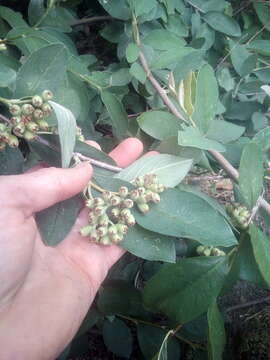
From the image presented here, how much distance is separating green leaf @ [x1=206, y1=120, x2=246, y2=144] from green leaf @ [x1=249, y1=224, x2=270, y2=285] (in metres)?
0.25

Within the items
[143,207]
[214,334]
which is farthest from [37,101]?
[214,334]

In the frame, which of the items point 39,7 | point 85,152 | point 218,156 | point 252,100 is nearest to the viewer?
point 85,152

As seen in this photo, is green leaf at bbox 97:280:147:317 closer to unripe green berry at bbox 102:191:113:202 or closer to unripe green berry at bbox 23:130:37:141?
unripe green berry at bbox 102:191:113:202

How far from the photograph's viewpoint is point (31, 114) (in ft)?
2.98

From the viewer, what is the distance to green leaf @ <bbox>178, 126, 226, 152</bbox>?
995 mm

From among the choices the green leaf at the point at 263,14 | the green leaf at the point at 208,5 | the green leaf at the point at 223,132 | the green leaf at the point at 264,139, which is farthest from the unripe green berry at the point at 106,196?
the green leaf at the point at 263,14

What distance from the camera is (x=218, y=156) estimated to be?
1.16 meters

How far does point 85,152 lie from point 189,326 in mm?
641

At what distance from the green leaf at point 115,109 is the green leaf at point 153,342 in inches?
24.2

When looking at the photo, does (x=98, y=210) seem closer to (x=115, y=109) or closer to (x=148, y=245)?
(x=148, y=245)

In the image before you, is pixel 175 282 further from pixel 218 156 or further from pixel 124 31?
pixel 124 31

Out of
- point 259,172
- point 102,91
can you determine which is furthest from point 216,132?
point 102,91

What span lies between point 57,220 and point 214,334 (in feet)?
1.45

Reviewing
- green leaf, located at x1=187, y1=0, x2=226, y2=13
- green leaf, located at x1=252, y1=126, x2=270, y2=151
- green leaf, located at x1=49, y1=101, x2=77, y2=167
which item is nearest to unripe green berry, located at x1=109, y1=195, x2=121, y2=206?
green leaf, located at x1=49, y1=101, x2=77, y2=167
